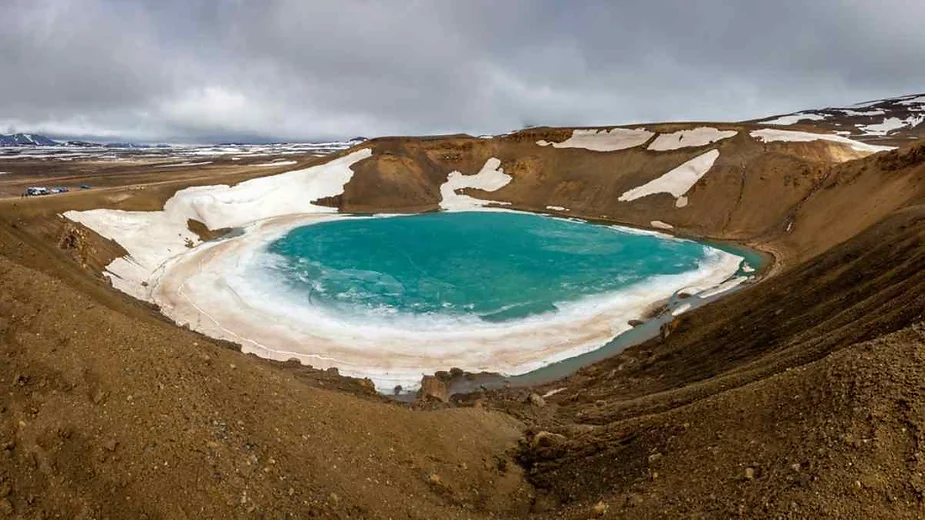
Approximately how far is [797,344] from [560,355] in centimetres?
1111

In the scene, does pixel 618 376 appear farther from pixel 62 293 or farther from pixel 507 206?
pixel 507 206

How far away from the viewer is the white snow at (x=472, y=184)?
73.5 meters

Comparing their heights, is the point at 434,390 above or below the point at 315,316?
below

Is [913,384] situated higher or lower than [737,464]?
higher

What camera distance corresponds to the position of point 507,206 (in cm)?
7200

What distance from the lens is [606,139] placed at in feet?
254

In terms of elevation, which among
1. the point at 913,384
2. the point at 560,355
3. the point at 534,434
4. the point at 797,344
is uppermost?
the point at 913,384

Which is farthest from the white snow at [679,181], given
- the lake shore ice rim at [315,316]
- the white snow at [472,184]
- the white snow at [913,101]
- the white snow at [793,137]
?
the white snow at [913,101]

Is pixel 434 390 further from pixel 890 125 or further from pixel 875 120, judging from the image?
pixel 875 120

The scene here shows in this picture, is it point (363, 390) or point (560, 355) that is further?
point (560, 355)

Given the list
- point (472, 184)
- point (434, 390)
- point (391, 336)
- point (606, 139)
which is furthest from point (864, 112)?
point (434, 390)

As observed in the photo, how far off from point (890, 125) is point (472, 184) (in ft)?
446

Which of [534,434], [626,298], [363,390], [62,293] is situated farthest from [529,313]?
[62,293]

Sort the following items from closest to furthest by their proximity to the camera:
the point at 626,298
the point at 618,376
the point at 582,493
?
the point at 582,493, the point at 618,376, the point at 626,298
